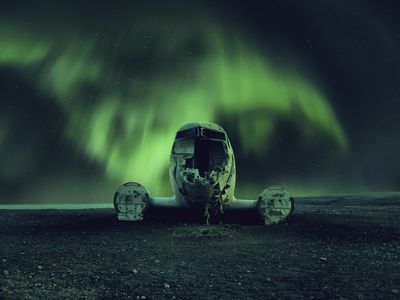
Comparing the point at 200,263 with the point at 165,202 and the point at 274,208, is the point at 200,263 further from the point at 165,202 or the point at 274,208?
the point at 165,202

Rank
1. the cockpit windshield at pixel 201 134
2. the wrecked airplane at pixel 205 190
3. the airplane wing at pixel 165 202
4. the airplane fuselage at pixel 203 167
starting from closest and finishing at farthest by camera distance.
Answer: the airplane fuselage at pixel 203 167
the wrecked airplane at pixel 205 190
the cockpit windshield at pixel 201 134
the airplane wing at pixel 165 202

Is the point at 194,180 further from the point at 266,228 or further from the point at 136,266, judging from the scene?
the point at 136,266

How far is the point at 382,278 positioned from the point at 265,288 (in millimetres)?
2764

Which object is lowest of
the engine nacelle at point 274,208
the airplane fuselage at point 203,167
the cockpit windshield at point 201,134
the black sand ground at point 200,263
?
the black sand ground at point 200,263

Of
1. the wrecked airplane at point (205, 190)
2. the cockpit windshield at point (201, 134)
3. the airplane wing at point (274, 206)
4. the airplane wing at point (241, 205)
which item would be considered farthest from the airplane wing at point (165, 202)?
the airplane wing at point (274, 206)

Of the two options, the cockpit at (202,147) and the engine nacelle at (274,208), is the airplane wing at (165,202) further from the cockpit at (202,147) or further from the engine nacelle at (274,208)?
the engine nacelle at (274,208)

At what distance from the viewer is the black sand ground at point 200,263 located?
23.6 feet

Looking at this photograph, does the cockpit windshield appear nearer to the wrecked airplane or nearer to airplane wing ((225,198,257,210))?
the wrecked airplane

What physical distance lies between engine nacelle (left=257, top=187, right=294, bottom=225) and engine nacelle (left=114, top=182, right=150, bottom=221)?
5.77 m

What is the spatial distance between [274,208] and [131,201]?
7.15m

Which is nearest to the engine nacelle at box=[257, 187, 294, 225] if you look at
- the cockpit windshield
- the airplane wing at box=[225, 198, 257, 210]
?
the airplane wing at box=[225, 198, 257, 210]

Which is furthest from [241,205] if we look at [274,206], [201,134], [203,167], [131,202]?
[131,202]

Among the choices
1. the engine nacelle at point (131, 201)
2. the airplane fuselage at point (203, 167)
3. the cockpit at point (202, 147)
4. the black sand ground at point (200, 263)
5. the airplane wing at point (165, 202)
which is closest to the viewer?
the black sand ground at point (200, 263)

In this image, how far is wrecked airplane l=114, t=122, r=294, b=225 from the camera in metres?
17.1
